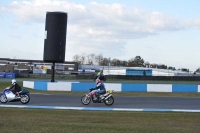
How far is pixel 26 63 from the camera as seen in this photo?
124 m

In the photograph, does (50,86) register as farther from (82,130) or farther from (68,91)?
(82,130)

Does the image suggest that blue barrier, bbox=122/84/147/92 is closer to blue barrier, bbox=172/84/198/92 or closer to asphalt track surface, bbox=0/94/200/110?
blue barrier, bbox=172/84/198/92

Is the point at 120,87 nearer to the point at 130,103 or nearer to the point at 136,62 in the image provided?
the point at 130,103

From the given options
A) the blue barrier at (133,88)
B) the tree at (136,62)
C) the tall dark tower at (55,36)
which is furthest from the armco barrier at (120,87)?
the tree at (136,62)

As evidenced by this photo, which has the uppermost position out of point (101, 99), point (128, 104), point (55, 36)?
point (55, 36)

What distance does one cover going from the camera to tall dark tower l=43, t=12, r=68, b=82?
30.7 metres

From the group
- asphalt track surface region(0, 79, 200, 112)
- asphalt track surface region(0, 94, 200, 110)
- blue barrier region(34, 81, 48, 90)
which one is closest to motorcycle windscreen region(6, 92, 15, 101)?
asphalt track surface region(0, 79, 200, 112)

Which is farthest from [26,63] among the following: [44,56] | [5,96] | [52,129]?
[52,129]

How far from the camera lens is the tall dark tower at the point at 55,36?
101 feet

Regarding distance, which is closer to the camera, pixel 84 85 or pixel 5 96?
pixel 5 96

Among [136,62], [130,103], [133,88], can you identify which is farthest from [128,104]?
[136,62]

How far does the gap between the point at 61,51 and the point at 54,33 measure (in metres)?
1.57

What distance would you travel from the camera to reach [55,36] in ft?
101

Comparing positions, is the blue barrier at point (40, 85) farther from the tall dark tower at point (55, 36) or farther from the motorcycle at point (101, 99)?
the motorcycle at point (101, 99)
